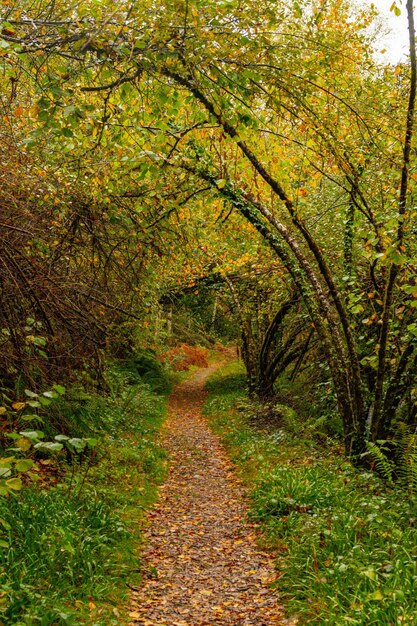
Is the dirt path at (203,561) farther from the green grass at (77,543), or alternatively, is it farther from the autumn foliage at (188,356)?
the autumn foliage at (188,356)

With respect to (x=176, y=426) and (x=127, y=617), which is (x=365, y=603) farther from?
(x=176, y=426)

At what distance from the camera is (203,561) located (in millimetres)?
6566

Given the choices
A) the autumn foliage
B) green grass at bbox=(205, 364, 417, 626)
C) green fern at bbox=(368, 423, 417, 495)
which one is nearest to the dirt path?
green grass at bbox=(205, 364, 417, 626)

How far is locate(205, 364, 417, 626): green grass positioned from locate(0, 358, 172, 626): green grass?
1.63m

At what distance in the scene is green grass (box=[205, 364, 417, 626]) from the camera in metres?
4.61

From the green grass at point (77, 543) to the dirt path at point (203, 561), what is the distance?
260mm

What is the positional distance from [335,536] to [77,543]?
8.61 feet

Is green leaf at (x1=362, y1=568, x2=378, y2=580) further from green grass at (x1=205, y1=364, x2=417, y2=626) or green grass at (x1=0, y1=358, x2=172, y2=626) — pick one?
green grass at (x1=0, y1=358, x2=172, y2=626)

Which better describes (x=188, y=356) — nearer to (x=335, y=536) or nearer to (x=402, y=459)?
(x=402, y=459)

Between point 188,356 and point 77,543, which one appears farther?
point 188,356

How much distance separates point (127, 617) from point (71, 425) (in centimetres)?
370

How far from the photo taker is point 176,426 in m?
16.0

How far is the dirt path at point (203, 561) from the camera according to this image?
5.28 meters

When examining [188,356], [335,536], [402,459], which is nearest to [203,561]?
[335,536]
